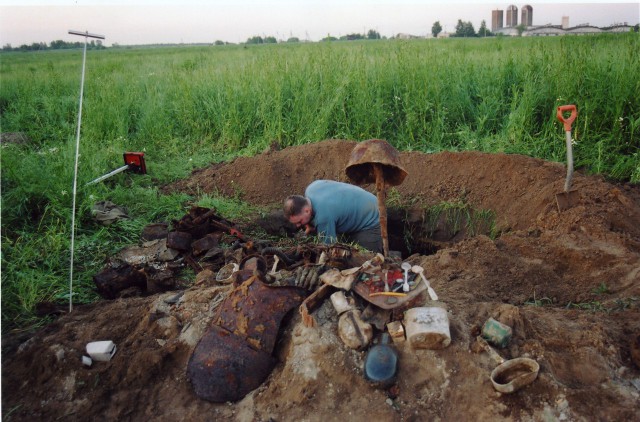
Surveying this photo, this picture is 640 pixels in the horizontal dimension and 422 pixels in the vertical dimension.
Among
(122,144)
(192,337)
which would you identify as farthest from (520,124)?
(122,144)

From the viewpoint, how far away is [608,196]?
13.7 feet

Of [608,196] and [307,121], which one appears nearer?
[608,196]

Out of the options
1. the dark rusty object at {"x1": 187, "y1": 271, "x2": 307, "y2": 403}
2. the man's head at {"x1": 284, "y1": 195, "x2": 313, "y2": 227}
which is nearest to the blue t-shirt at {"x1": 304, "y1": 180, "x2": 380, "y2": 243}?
the man's head at {"x1": 284, "y1": 195, "x2": 313, "y2": 227}

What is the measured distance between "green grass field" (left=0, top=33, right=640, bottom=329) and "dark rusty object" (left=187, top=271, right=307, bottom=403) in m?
1.42

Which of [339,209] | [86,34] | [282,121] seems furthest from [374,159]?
[282,121]

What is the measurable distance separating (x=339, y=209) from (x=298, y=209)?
19.6 inches

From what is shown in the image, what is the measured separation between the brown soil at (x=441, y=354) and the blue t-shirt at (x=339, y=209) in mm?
1326

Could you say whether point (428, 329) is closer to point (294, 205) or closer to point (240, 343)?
point (240, 343)

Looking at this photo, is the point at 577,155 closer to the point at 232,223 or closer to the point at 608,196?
the point at 608,196

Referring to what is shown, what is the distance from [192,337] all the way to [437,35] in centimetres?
1348

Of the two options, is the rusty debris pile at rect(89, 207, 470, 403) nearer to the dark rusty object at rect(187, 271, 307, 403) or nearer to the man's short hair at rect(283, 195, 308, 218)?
the dark rusty object at rect(187, 271, 307, 403)

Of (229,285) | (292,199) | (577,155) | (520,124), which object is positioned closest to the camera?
(229,285)

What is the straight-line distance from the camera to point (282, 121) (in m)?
7.23

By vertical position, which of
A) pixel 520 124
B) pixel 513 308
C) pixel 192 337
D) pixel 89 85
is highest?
pixel 89 85
